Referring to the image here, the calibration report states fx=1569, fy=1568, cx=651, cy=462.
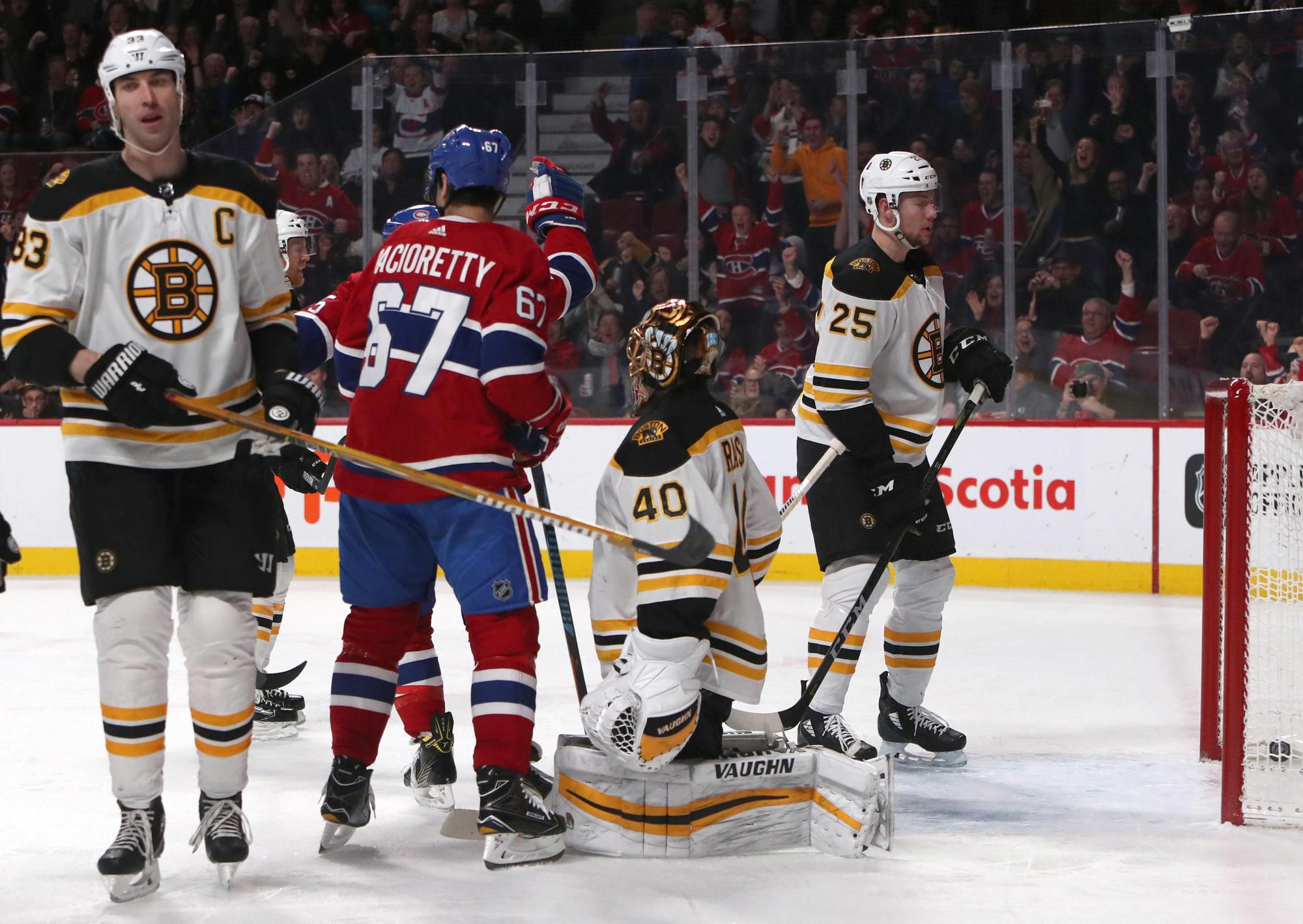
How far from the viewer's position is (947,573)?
3.85 metres

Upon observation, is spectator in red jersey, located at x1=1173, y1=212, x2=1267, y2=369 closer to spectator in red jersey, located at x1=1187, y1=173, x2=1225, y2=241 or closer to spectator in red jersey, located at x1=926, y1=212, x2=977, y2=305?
spectator in red jersey, located at x1=1187, y1=173, x2=1225, y2=241

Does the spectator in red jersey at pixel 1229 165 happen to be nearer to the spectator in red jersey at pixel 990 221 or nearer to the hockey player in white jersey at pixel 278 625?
the spectator in red jersey at pixel 990 221

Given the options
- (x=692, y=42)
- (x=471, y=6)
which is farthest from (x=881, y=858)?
(x=471, y=6)

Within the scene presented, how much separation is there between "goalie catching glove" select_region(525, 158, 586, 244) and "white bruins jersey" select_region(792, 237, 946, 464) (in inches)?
27.0

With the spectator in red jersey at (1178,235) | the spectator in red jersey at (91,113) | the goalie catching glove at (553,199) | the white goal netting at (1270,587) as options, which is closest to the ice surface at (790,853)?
the white goal netting at (1270,587)

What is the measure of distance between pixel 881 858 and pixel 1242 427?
3.77 feet

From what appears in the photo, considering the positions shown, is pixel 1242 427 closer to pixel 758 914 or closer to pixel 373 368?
pixel 758 914

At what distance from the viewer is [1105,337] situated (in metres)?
6.80

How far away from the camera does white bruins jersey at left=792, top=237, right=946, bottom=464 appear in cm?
359

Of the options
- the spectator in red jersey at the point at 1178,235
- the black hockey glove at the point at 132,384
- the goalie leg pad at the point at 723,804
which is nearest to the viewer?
the black hockey glove at the point at 132,384

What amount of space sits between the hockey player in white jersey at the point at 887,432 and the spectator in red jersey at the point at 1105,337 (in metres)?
3.15

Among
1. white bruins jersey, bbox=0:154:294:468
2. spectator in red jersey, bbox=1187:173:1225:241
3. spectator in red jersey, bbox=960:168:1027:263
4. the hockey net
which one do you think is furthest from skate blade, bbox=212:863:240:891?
spectator in red jersey, bbox=1187:173:1225:241

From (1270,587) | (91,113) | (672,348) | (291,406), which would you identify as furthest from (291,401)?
(91,113)

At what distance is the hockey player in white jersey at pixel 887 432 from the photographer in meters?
3.59
